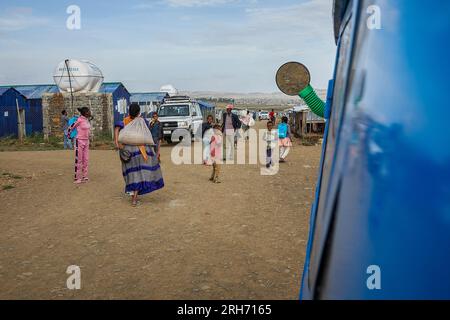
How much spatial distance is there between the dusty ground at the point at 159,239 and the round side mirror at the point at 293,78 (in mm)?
1896

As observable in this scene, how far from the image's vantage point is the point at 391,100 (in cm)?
128

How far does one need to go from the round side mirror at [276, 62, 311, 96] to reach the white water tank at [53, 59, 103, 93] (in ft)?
54.6

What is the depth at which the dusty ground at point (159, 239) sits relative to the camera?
3.77 meters

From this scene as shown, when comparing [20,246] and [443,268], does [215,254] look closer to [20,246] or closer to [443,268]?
[20,246]

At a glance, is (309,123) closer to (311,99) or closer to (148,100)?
(148,100)

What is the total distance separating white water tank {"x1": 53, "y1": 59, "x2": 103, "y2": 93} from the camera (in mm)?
21703

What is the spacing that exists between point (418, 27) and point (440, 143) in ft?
1.17

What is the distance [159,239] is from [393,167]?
425 cm

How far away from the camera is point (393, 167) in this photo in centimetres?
125

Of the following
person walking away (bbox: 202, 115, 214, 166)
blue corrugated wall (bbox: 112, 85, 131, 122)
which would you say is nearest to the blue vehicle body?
person walking away (bbox: 202, 115, 214, 166)

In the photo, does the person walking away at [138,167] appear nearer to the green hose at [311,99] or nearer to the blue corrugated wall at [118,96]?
the green hose at [311,99]

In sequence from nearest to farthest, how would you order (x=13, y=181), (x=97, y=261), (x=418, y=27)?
1. (x=418, y=27)
2. (x=97, y=261)
3. (x=13, y=181)

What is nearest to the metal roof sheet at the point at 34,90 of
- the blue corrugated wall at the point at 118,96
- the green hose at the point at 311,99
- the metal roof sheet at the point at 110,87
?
the metal roof sheet at the point at 110,87
